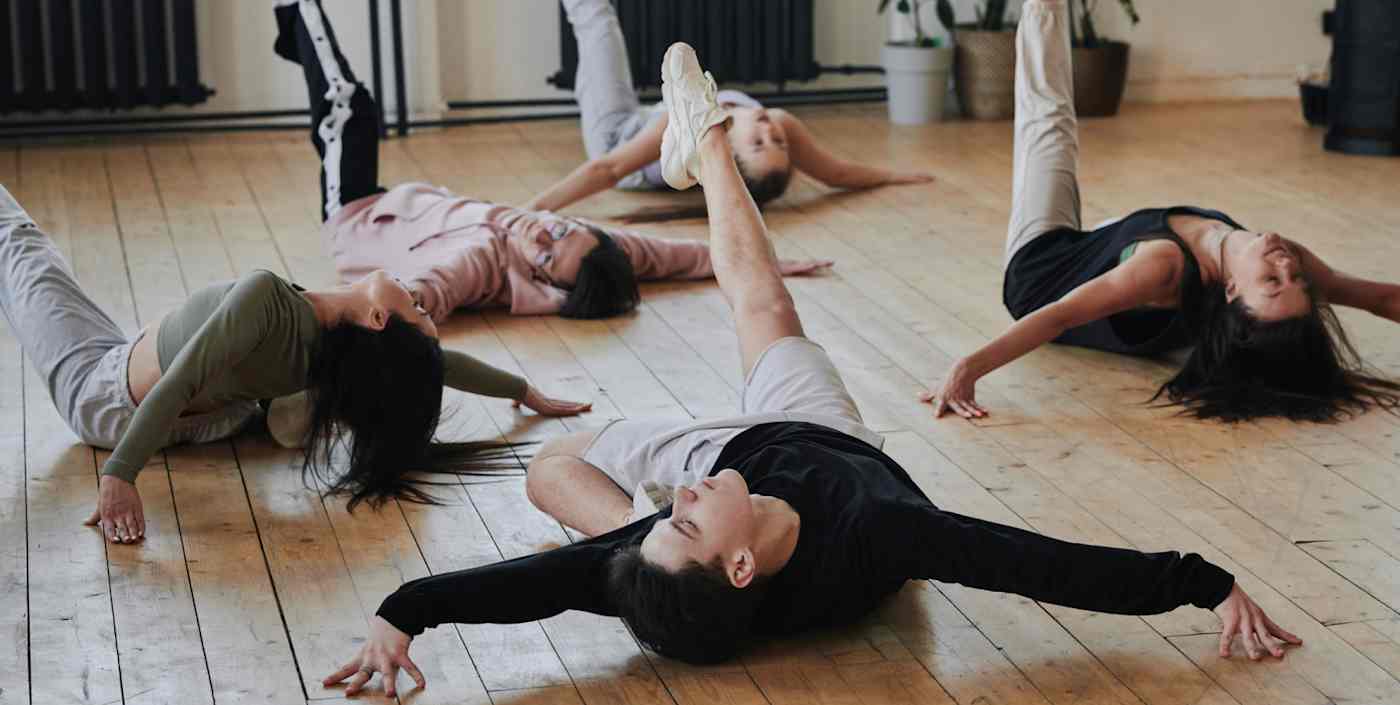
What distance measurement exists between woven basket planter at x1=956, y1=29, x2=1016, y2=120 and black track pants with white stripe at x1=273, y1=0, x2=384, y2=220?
2.90 metres

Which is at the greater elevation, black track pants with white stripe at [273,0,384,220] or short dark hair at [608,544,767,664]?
black track pants with white stripe at [273,0,384,220]

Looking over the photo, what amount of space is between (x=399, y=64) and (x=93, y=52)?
107cm

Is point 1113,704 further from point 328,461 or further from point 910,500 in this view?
point 328,461

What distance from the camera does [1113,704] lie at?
2.04m

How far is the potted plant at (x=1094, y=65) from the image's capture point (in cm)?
629

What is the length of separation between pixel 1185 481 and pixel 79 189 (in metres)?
3.68

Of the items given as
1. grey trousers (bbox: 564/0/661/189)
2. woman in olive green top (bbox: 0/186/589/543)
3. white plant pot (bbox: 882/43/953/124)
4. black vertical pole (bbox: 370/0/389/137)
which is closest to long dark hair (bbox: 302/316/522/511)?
woman in olive green top (bbox: 0/186/589/543)

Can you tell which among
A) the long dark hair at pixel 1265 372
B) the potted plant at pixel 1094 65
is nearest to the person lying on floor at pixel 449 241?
the long dark hair at pixel 1265 372

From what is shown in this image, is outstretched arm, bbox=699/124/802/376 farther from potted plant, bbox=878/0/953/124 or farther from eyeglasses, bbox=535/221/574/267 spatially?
potted plant, bbox=878/0/953/124

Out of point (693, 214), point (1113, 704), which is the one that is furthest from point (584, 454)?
point (693, 214)

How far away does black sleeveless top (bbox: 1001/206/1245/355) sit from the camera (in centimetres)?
329

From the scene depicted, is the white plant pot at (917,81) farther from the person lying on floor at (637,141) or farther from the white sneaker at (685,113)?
the white sneaker at (685,113)

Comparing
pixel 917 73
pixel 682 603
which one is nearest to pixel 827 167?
pixel 917 73

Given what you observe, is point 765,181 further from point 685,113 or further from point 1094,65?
point 1094,65
